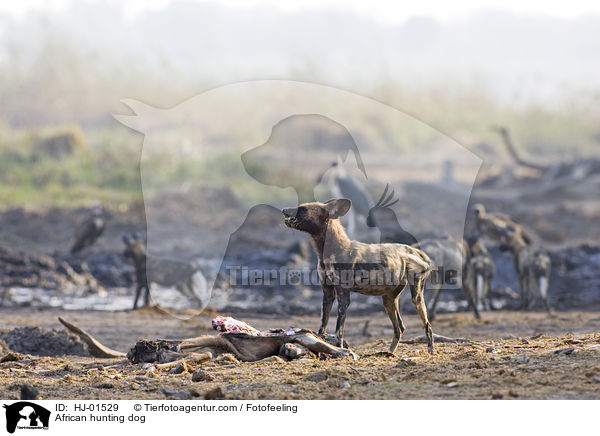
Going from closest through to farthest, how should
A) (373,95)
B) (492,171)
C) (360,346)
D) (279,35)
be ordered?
(360,346)
(492,171)
(373,95)
(279,35)

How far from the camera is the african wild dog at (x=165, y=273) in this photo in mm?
13500

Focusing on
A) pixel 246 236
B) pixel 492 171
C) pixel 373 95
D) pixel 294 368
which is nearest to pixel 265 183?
Result: pixel 246 236

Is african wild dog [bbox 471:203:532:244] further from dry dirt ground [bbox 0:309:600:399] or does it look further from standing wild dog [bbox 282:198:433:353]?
standing wild dog [bbox 282:198:433:353]

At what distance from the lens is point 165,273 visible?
536 inches

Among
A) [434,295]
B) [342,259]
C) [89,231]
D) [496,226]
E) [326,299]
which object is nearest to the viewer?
[342,259]

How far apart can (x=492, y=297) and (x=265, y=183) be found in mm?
9043

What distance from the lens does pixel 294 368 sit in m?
7.90

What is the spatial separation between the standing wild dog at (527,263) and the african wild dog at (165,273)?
4.25 meters

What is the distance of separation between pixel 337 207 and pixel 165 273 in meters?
5.89

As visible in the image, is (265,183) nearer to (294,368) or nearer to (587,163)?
(587,163)

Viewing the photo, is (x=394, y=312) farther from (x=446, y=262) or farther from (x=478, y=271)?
(x=478, y=271)

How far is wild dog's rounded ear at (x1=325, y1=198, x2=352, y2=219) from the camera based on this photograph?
8219mm
